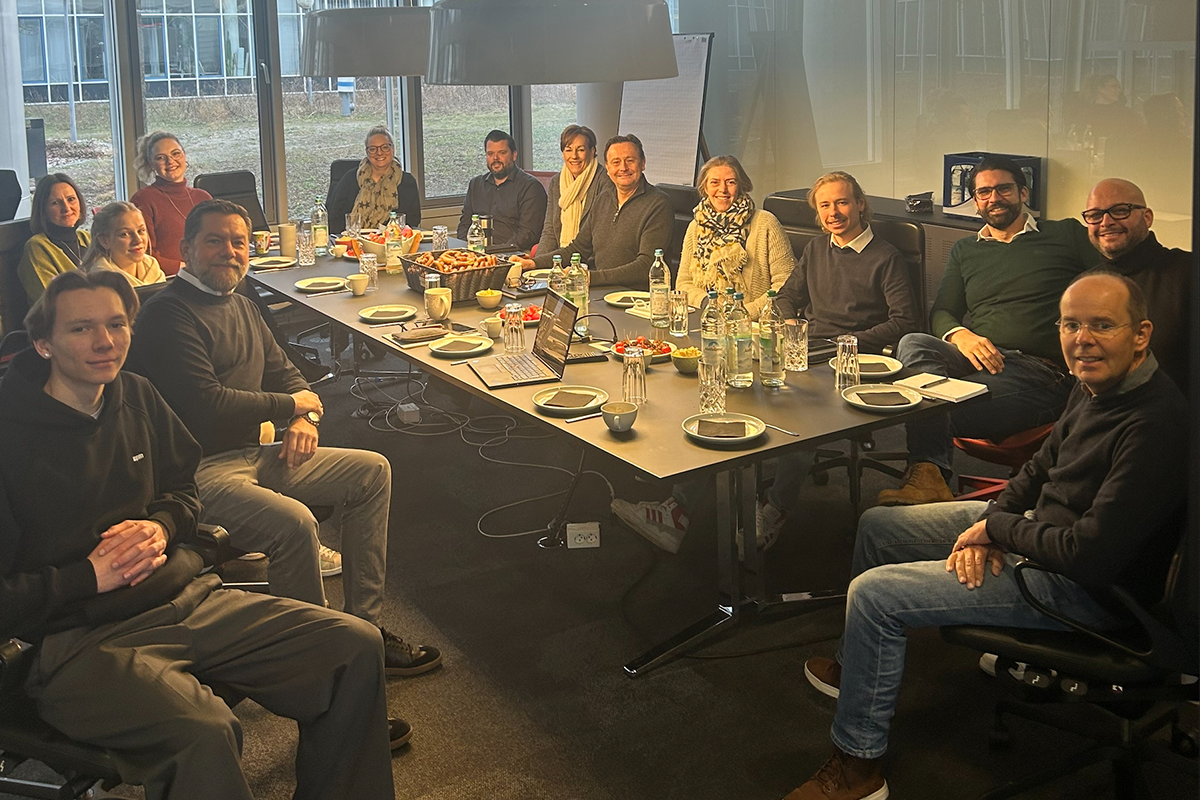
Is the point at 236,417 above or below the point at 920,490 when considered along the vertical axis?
above

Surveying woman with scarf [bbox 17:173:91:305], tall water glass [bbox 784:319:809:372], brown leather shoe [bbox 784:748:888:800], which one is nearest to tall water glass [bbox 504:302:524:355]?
tall water glass [bbox 784:319:809:372]

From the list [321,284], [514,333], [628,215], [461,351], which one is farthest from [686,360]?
[321,284]

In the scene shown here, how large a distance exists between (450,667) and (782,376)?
1.27 metres

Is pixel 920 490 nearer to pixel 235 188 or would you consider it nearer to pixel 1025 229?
pixel 1025 229

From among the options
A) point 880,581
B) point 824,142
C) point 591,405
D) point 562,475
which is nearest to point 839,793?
point 880,581

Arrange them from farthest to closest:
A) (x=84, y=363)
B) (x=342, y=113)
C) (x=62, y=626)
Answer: (x=342, y=113) < (x=84, y=363) < (x=62, y=626)

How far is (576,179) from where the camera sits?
19.4 ft

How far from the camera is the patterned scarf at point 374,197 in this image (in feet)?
22.0

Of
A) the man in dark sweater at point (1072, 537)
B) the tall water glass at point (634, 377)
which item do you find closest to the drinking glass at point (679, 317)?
the tall water glass at point (634, 377)

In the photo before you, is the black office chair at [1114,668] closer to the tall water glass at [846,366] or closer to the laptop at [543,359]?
the tall water glass at [846,366]

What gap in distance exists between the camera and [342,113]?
26.7 feet

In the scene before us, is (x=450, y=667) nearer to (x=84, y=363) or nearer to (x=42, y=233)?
(x=84, y=363)

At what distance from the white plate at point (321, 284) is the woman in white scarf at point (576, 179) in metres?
1.31

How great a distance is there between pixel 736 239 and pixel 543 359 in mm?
1311
